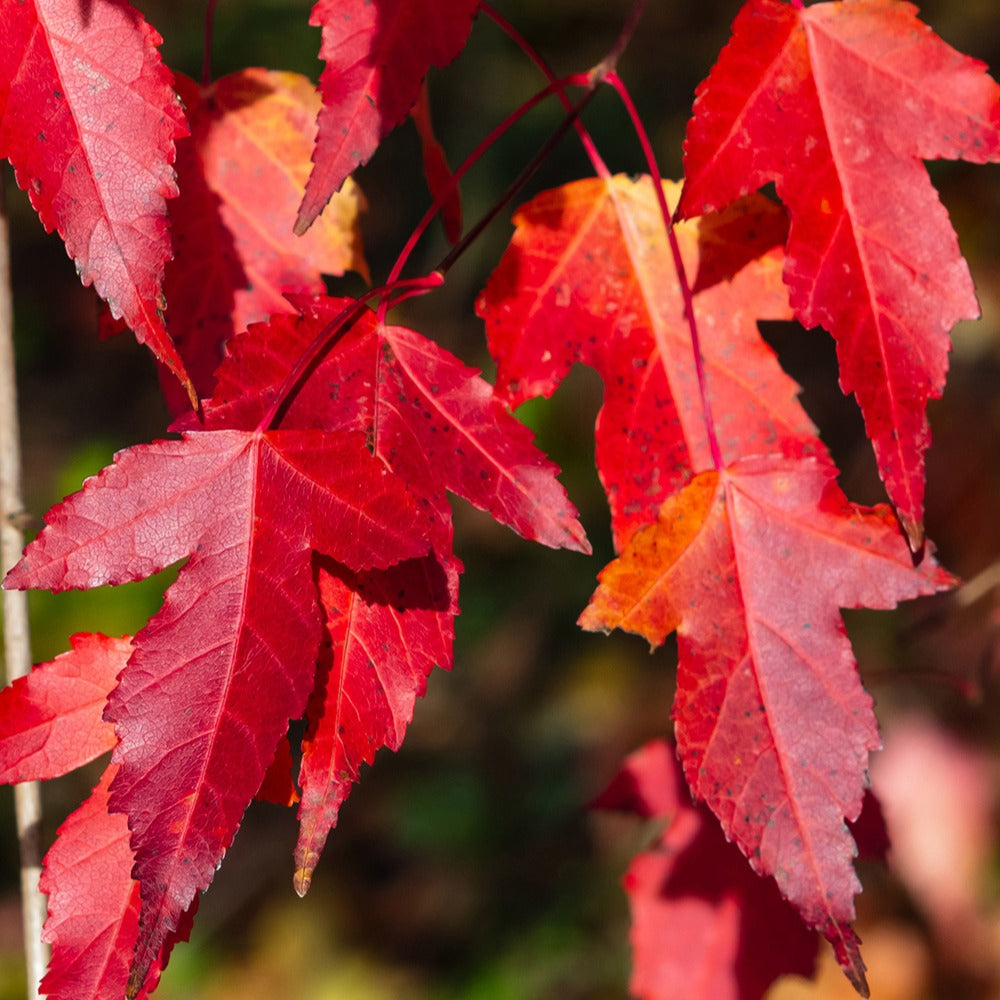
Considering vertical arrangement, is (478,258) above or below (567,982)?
above

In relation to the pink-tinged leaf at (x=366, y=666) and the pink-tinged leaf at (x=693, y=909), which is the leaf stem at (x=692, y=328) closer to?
the pink-tinged leaf at (x=366, y=666)

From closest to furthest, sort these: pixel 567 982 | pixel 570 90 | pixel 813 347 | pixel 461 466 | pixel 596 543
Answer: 1. pixel 461 466
2. pixel 567 982
3. pixel 596 543
4. pixel 813 347
5. pixel 570 90

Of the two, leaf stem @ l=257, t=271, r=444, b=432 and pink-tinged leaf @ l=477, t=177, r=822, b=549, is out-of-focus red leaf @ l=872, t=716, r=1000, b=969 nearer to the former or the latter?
pink-tinged leaf @ l=477, t=177, r=822, b=549

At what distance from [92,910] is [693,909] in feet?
2.10

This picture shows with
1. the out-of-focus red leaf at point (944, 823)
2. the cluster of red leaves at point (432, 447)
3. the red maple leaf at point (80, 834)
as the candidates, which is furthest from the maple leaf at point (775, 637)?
the out-of-focus red leaf at point (944, 823)

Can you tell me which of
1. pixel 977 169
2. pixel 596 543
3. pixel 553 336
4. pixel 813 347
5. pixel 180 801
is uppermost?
pixel 553 336

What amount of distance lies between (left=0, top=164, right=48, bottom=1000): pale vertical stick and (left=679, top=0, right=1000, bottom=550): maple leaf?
545mm

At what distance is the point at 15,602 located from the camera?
82 cm

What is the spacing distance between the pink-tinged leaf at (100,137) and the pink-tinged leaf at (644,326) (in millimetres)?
233

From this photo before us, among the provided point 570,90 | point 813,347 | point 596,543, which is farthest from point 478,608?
point 570,90

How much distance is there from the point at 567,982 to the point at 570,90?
223cm

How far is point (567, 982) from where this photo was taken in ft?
7.08

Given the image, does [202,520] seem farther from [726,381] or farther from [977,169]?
[977,169]

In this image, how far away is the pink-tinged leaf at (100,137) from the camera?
0.52m
